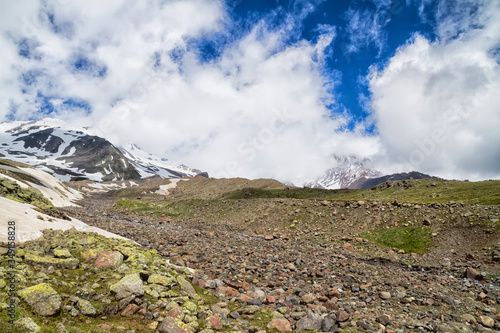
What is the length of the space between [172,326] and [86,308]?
3.25 m

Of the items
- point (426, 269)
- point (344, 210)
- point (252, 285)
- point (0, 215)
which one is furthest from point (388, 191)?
point (0, 215)

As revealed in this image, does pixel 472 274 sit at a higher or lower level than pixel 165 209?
lower

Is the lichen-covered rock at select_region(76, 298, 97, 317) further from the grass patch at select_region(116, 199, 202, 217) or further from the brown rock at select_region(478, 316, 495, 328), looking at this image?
the grass patch at select_region(116, 199, 202, 217)

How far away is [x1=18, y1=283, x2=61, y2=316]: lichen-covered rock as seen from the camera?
800 cm

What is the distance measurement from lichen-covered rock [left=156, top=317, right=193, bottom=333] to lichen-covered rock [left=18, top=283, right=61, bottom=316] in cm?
351

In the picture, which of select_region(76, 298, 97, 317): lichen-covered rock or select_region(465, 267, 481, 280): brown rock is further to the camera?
select_region(465, 267, 481, 280): brown rock

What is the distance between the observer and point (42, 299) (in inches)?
326

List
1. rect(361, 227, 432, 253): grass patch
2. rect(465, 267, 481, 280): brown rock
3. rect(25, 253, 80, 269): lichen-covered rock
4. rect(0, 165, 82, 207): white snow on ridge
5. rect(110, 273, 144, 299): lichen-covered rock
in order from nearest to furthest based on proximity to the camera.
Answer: rect(110, 273, 144, 299): lichen-covered rock, rect(25, 253, 80, 269): lichen-covered rock, rect(465, 267, 481, 280): brown rock, rect(361, 227, 432, 253): grass patch, rect(0, 165, 82, 207): white snow on ridge

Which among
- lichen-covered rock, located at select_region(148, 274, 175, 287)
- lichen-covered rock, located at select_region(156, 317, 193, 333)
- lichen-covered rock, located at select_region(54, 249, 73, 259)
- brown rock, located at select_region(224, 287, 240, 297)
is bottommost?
brown rock, located at select_region(224, 287, 240, 297)

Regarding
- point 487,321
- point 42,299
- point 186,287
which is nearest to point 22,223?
point 42,299

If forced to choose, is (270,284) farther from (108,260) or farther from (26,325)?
(26,325)

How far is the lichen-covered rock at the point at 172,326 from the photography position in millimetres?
8555

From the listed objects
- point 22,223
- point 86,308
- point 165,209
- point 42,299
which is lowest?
point 86,308

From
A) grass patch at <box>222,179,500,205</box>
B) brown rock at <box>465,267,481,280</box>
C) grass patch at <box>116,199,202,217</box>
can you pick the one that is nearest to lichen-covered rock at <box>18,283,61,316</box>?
brown rock at <box>465,267,481,280</box>
